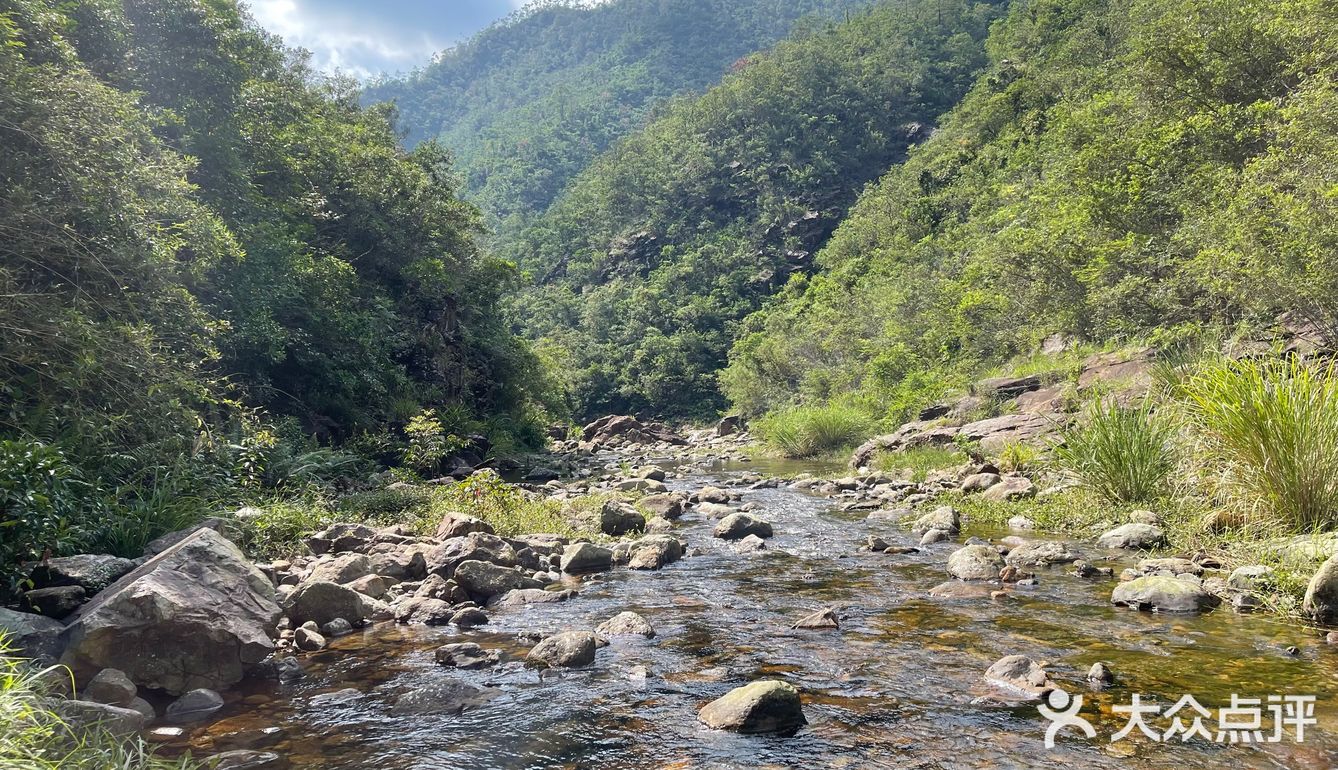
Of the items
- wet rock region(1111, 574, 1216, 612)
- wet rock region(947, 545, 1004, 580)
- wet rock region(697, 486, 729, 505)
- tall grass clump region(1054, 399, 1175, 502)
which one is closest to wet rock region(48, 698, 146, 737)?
wet rock region(947, 545, 1004, 580)

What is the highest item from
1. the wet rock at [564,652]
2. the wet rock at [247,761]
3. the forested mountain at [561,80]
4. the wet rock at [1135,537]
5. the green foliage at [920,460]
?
the forested mountain at [561,80]

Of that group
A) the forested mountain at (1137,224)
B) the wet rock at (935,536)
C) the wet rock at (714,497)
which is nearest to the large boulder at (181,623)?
the wet rock at (935,536)

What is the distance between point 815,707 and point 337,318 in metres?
19.7

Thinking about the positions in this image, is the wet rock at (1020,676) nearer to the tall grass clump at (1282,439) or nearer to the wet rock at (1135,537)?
the tall grass clump at (1282,439)

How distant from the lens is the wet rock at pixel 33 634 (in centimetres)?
531

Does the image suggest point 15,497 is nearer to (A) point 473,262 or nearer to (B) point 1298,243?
(B) point 1298,243

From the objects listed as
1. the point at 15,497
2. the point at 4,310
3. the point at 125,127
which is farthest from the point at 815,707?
the point at 125,127

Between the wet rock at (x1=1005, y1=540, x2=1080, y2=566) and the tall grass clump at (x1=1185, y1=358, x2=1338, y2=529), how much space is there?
7.12ft

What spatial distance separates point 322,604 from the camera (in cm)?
796

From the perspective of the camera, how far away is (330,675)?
260 inches

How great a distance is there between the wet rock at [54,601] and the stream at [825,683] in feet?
5.42

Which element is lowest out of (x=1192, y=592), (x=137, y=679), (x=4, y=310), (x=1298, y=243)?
(x=1192, y=592)

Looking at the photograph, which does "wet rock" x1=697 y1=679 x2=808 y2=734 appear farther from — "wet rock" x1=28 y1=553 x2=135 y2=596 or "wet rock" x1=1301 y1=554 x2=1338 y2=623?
"wet rock" x1=28 y1=553 x2=135 y2=596

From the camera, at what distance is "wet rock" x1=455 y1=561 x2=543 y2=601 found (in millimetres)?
9258
